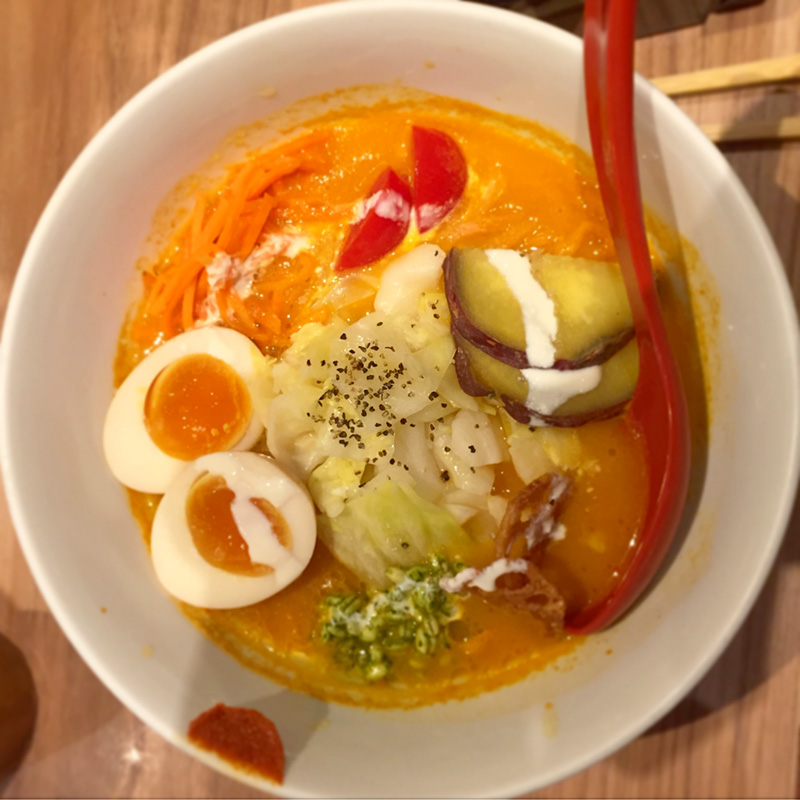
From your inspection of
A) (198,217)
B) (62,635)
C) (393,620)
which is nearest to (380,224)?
(198,217)

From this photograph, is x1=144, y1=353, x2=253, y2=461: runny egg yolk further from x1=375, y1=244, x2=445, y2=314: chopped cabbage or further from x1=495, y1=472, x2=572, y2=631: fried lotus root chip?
x1=495, y1=472, x2=572, y2=631: fried lotus root chip

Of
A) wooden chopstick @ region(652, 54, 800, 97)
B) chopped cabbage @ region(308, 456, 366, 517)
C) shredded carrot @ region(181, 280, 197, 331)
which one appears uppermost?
wooden chopstick @ region(652, 54, 800, 97)

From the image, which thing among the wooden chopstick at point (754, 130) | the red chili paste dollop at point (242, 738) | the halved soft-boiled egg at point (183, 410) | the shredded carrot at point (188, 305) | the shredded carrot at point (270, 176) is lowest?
the red chili paste dollop at point (242, 738)

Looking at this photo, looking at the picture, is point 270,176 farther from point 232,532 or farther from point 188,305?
point 232,532

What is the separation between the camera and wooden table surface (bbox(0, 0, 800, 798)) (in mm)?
1233

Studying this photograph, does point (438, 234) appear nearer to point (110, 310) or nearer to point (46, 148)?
point (110, 310)

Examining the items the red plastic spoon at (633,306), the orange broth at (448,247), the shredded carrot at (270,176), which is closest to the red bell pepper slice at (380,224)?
the orange broth at (448,247)

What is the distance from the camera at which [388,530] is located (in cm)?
129

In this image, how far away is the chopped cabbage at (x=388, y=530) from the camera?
1292 mm

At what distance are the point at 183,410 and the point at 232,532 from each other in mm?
275

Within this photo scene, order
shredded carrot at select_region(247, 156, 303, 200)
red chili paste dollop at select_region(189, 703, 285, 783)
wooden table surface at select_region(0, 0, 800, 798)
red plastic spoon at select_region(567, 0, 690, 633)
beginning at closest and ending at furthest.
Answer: red plastic spoon at select_region(567, 0, 690, 633), red chili paste dollop at select_region(189, 703, 285, 783), wooden table surface at select_region(0, 0, 800, 798), shredded carrot at select_region(247, 156, 303, 200)

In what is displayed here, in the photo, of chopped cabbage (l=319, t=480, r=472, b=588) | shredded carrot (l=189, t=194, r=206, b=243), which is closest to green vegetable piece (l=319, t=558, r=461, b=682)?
chopped cabbage (l=319, t=480, r=472, b=588)

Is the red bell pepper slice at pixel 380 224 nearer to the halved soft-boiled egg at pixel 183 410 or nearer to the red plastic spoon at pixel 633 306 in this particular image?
the halved soft-boiled egg at pixel 183 410

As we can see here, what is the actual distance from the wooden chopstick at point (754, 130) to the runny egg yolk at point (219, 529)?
1.15 m
